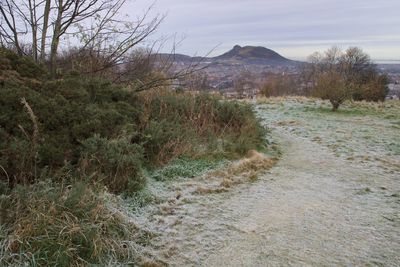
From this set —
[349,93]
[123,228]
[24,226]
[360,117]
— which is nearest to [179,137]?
[123,228]

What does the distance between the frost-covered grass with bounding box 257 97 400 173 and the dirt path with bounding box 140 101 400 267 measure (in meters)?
1.28

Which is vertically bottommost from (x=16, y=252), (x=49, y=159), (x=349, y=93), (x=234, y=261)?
(x=234, y=261)

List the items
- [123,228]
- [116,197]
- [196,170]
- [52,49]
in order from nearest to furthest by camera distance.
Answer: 1. [123,228]
2. [116,197]
3. [196,170]
4. [52,49]

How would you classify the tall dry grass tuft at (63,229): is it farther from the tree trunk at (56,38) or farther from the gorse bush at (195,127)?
the tree trunk at (56,38)

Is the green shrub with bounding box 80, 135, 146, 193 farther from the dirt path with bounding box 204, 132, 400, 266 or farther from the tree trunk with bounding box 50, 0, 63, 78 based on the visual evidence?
the tree trunk with bounding box 50, 0, 63, 78

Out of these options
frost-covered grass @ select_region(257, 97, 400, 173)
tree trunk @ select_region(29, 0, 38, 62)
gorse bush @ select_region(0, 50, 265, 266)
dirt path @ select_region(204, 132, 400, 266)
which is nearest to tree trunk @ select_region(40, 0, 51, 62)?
tree trunk @ select_region(29, 0, 38, 62)

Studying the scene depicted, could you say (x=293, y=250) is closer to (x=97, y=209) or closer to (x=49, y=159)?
(x=97, y=209)

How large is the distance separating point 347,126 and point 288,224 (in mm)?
7578

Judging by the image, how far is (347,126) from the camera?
33.8 feet

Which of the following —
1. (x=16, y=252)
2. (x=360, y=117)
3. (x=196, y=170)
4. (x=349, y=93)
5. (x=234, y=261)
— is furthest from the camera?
(x=349, y=93)

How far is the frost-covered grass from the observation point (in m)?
6.87

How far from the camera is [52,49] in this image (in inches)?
275

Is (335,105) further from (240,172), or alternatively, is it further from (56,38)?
(56,38)

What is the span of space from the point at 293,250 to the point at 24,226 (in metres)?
2.25
